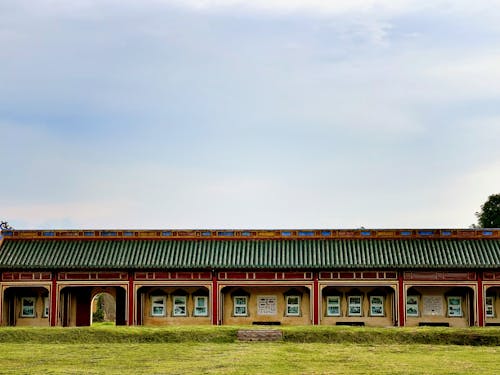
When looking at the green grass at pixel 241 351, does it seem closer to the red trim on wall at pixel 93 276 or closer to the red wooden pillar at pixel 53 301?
the red trim on wall at pixel 93 276

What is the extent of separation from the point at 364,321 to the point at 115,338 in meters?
16.2

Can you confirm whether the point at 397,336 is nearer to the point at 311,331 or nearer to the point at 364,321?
the point at 311,331

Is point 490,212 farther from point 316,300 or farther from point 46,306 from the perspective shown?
point 46,306

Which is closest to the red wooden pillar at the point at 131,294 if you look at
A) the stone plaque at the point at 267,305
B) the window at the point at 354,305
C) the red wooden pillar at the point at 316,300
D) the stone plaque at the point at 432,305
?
the stone plaque at the point at 267,305

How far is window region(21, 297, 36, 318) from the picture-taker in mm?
47062

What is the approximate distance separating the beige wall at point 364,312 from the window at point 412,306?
899mm

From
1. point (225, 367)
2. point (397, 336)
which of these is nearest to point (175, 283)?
point (397, 336)

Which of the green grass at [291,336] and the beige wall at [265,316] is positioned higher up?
the beige wall at [265,316]

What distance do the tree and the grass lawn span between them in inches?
2153

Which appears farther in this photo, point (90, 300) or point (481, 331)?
point (90, 300)

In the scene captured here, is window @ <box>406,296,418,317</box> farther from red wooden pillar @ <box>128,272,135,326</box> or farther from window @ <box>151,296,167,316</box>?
red wooden pillar @ <box>128,272,135,326</box>

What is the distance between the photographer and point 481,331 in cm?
3547

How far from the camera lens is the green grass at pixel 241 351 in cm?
2583

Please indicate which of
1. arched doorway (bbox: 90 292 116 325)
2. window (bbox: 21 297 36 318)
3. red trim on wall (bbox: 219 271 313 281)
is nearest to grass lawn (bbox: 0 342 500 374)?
red trim on wall (bbox: 219 271 313 281)
